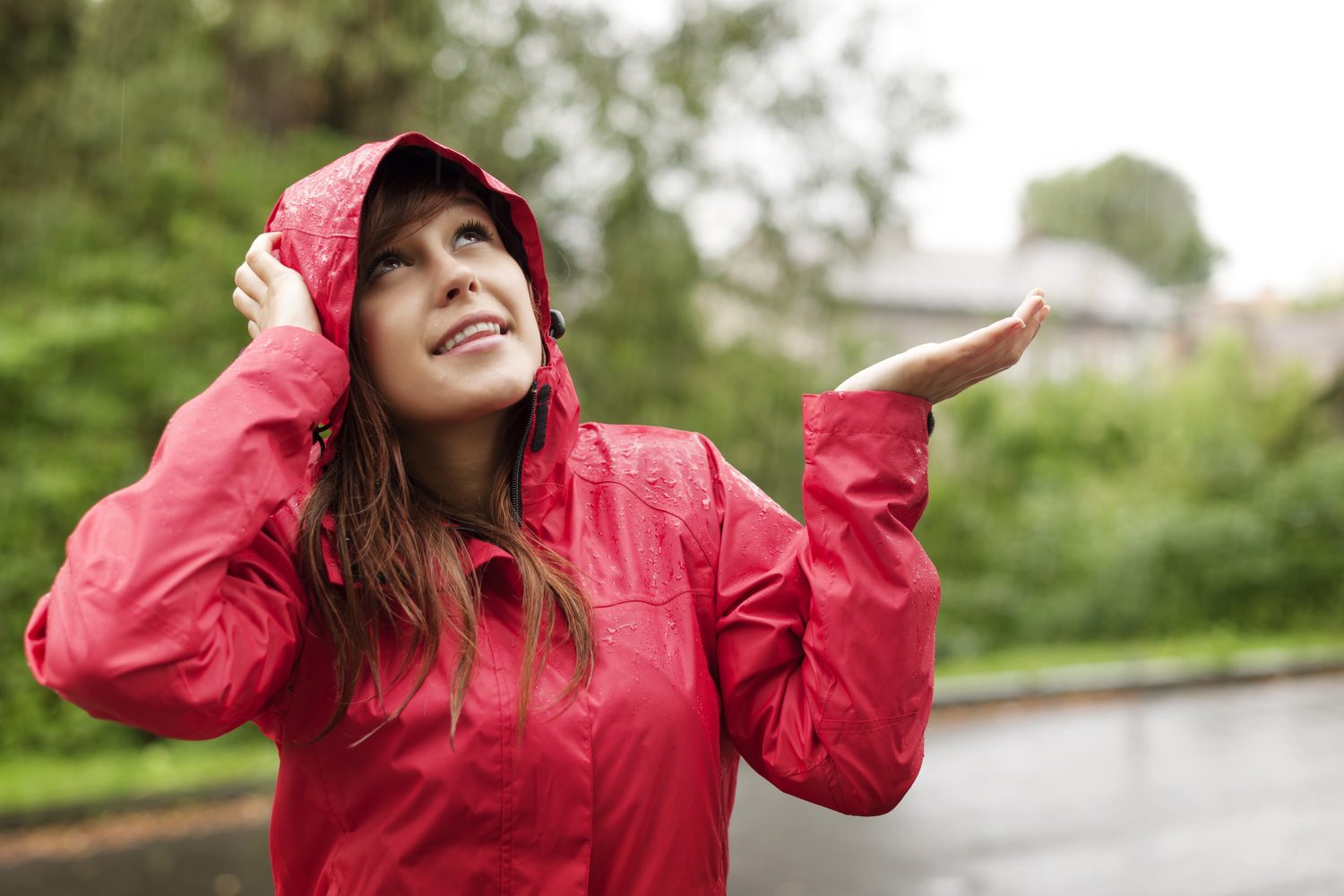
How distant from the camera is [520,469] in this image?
6.42 feet

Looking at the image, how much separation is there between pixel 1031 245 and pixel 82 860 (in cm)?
3840

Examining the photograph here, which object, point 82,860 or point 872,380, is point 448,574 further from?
point 82,860

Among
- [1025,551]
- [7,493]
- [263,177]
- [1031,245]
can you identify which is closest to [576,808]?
[7,493]

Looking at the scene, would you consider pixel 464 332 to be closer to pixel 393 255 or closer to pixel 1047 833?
pixel 393 255

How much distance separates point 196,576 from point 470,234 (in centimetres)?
77

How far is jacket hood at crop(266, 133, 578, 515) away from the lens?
1.89 meters

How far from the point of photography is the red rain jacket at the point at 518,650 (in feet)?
5.28

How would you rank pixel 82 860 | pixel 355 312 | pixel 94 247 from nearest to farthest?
pixel 355 312, pixel 82 860, pixel 94 247

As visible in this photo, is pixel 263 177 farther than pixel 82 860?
Yes

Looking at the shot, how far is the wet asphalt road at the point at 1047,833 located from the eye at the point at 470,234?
4.37m

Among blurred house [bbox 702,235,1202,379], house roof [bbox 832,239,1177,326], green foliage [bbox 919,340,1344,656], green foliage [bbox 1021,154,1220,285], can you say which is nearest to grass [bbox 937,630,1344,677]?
green foliage [bbox 919,340,1344,656]

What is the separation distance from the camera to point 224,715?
166cm

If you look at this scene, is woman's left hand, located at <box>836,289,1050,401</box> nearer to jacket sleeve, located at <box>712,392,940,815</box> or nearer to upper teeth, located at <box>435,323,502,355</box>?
jacket sleeve, located at <box>712,392,940,815</box>

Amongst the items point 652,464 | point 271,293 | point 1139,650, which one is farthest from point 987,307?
point 271,293
